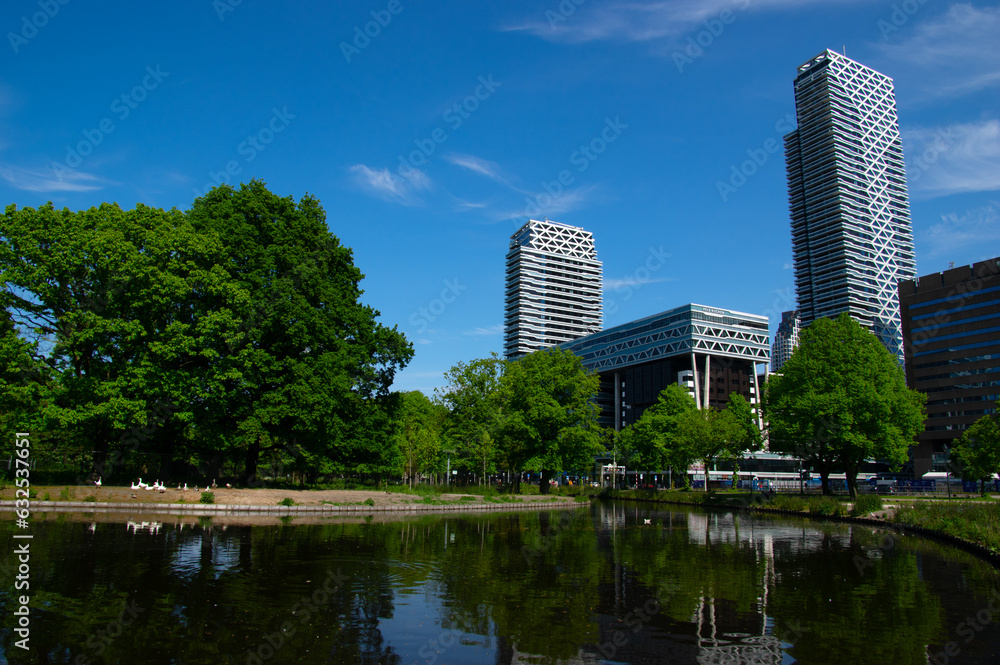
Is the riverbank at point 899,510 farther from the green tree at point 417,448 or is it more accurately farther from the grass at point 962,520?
the green tree at point 417,448

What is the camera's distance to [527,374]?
67438 mm

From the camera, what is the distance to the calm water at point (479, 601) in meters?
10.7

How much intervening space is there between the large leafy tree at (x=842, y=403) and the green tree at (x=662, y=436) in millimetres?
20002

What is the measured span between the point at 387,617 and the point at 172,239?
111ft

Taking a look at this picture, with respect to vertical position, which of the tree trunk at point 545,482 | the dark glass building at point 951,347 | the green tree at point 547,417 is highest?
the dark glass building at point 951,347

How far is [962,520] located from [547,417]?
38.8 m

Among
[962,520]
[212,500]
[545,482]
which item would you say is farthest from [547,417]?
[962,520]

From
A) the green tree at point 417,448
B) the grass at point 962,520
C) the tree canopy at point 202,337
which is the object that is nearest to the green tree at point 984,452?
the grass at point 962,520

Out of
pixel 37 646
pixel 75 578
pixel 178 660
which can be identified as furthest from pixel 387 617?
pixel 75 578

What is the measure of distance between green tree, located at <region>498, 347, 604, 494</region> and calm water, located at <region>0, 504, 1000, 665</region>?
38.1m

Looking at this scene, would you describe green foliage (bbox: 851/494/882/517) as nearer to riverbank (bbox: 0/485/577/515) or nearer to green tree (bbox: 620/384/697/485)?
riverbank (bbox: 0/485/577/515)

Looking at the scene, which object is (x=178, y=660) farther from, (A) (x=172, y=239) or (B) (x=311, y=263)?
(B) (x=311, y=263)

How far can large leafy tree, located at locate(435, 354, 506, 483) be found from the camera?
67250 mm

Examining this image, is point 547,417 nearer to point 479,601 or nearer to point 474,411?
Answer: point 474,411
